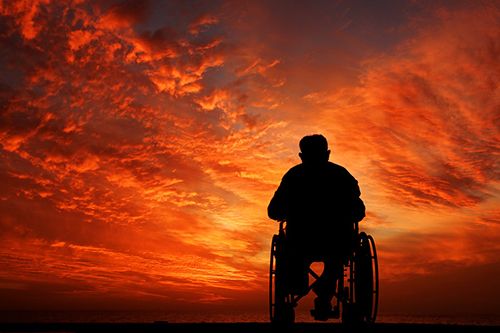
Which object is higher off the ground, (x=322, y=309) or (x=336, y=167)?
(x=336, y=167)

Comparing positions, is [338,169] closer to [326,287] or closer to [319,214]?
[319,214]

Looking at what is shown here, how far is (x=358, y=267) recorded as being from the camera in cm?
557

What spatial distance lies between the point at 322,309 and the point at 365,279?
0.58 metres

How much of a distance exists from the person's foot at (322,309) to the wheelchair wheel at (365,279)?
0.96ft

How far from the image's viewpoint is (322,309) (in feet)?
17.8

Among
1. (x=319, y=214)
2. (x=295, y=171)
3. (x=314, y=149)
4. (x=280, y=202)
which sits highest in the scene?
(x=314, y=149)

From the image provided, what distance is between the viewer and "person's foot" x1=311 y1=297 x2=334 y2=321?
5376 mm

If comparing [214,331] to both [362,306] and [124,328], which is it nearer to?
[124,328]

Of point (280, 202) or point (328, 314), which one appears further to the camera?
point (280, 202)

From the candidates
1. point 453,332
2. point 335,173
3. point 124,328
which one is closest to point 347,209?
point 335,173

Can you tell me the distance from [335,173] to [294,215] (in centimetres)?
65

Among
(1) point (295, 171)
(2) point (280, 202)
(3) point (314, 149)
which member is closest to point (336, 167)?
(3) point (314, 149)

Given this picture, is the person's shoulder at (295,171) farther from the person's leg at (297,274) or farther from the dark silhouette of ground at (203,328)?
the dark silhouette of ground at (203,328)

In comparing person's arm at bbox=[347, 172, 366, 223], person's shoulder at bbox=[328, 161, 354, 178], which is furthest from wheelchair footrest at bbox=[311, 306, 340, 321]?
person's shoulder at bbox=[328, 161, 354, 178]
